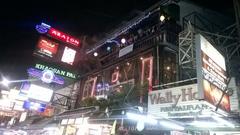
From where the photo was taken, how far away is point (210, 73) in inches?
293

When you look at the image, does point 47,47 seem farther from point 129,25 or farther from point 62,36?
point 129,25

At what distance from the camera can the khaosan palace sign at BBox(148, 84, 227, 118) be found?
8.71 meters

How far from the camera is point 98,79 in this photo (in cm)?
1753

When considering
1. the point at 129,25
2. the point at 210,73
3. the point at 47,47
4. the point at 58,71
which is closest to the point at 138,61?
the point at 129,25

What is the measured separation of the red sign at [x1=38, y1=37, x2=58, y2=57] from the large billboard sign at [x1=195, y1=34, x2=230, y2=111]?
1184 cm

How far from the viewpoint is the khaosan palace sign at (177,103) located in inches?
343

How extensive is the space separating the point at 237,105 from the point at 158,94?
3319mm

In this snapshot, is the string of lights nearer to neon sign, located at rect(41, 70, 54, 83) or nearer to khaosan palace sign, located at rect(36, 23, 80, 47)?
khaosan palace sign, located at rect(36, 23, 80, 47)

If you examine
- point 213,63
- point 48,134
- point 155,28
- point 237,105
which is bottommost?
point 48,134

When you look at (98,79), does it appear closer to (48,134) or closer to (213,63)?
(48,134)

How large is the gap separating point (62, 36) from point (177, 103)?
12.1m

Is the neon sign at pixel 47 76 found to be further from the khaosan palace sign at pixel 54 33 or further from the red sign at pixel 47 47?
the khaosan palace sign at pixel 54 33

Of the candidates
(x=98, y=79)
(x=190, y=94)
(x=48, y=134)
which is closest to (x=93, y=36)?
(x=98, y=79)

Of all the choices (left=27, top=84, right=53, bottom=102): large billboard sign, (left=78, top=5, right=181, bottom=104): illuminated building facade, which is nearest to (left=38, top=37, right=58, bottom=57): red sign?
(left=27, top=84, right=53, bottom=102): large billboard sign
